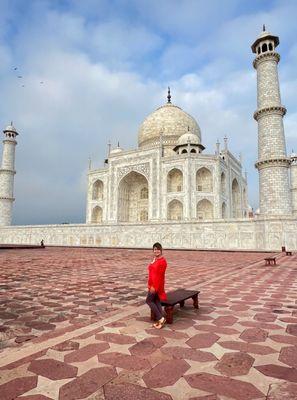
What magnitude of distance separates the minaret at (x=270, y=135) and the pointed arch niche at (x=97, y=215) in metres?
17.7

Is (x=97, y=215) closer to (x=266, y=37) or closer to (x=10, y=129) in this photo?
(x=10, y=129)

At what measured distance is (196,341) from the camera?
2439 mm

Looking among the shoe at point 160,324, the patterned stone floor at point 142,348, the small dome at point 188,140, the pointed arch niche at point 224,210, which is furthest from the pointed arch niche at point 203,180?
the shoe at point 160,324

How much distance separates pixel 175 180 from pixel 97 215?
9141 mm

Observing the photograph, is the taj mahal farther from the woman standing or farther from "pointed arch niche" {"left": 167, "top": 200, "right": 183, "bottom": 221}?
the woman standing

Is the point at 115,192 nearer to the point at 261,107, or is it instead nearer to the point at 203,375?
the point at 261,107

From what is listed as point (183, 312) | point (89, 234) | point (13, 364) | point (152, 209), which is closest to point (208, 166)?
point (152, 209)

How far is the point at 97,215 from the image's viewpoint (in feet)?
99.1

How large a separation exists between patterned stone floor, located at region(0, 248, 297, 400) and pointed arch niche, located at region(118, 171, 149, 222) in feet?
78.0

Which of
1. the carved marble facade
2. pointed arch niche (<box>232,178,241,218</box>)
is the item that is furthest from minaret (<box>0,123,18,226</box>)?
pointed arch niche (<box>232,178,241,218</box>)

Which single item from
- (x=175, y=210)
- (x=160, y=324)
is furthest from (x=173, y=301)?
(x=175, y=210)

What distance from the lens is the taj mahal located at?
1577 centimetres

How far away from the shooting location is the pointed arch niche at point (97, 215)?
97.0 feet

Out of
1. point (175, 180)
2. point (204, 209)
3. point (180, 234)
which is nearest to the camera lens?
point (180, 234)
